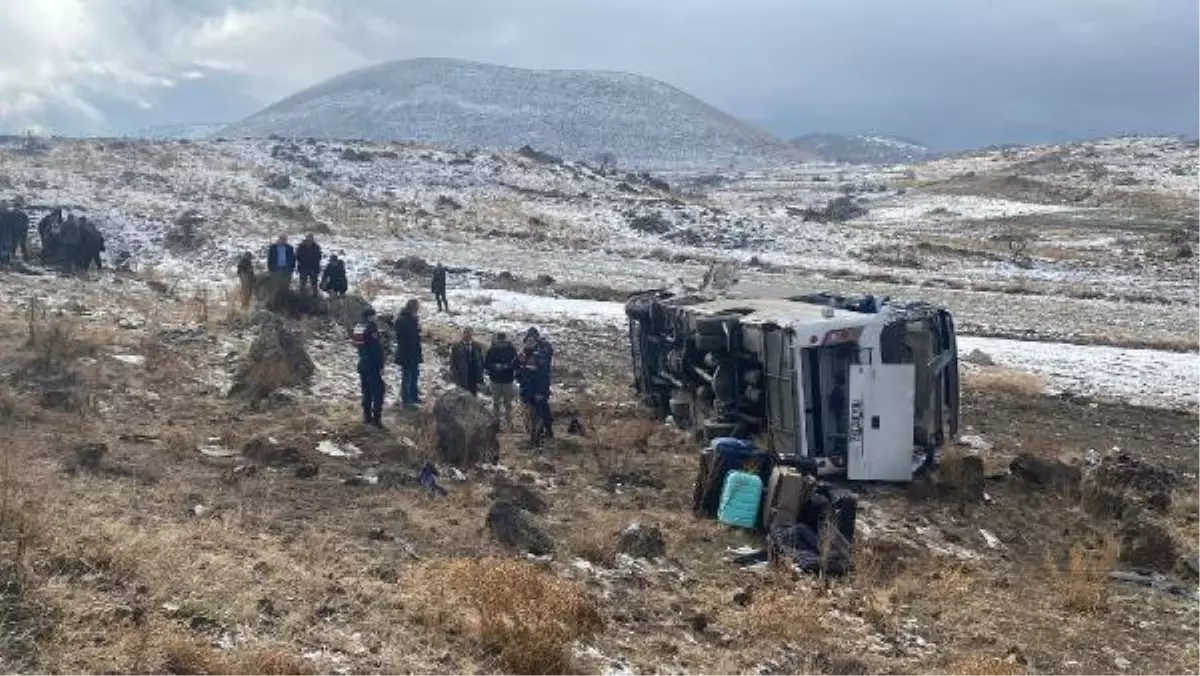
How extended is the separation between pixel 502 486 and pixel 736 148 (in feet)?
395

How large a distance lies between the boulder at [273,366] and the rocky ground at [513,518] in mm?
45

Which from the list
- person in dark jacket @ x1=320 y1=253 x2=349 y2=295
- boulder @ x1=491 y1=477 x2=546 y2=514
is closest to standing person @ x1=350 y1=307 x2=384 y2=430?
boulder @ x1=491 y1=477 x2=546 y2=514

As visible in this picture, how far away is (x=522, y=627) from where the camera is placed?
227 inches

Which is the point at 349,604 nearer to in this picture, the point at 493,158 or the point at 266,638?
the point at 266,638

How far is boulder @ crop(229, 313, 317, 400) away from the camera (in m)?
12.9

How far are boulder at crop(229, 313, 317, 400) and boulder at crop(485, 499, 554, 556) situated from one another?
219 inches

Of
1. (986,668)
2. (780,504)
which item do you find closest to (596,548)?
(780,504)

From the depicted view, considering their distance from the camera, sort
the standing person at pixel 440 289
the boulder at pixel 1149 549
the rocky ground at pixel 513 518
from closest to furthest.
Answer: the rocky ground at pixel 513 518 → the boulder at pixel 1149 549 → the standing person at pixel 440 289

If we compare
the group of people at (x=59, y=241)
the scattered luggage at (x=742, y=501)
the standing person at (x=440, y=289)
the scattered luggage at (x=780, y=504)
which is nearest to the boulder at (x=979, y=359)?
the standing person at (x=440, y=289)

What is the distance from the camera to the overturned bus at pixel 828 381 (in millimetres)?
10656

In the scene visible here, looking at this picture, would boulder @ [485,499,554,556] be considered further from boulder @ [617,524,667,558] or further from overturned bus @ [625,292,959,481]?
overturned bus @ [625,292,959,481]

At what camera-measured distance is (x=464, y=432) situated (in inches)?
427

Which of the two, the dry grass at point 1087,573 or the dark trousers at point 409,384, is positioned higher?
the dark trousers at point 409,384

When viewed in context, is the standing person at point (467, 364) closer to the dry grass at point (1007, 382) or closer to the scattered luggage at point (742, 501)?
the scattered luggage at point (742, 501)
